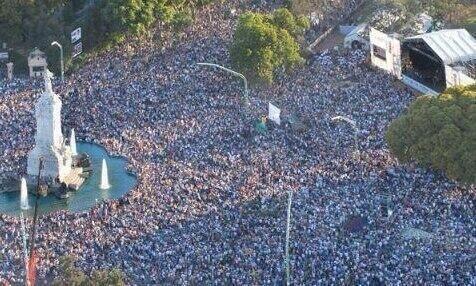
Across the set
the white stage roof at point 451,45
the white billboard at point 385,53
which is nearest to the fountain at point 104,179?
the white billboard at point 385,53

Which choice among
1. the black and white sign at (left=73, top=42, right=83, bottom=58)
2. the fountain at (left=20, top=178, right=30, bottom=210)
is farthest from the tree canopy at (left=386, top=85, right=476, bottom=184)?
the black and white sign at (left=73, top=42, right=83, bottom=58)

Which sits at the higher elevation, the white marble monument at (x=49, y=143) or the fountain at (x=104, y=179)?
the white marble monument at (x=49, y=143)

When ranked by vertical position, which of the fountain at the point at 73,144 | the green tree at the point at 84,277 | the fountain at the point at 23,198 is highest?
the fountain at the point at 73,144

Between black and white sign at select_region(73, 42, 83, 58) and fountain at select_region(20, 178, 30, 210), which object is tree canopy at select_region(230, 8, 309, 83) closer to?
black and white sign at select_region(73, 42, 83, 58)

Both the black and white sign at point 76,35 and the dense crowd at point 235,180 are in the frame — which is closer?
the dense crowd at point 235,180

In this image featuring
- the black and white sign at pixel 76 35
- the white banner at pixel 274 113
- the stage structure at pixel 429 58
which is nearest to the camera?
the white banner at pixel 274 113

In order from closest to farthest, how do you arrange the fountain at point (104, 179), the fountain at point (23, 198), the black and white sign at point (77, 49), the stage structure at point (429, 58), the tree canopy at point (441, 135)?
the tree canopy at point (441, 135) → the fountain at point (23, 198) → the fountain at point (104, 179) → the stage structure at point (429, 58) → the black and white sign at point (77, 49)

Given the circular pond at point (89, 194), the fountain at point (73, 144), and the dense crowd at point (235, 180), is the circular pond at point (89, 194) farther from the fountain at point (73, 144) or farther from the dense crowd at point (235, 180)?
the fountain at point (73, 144)

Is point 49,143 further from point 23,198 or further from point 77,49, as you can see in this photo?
point 77,49
